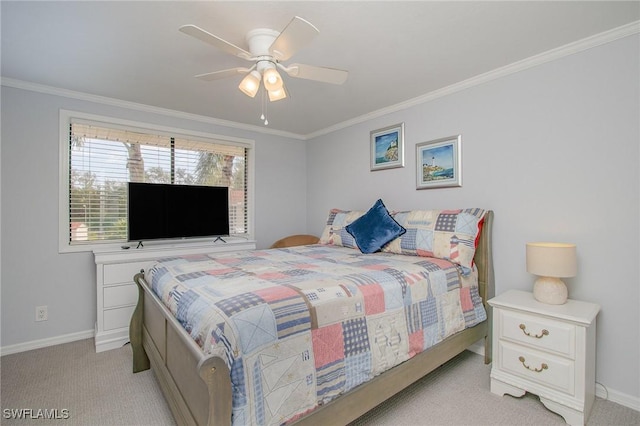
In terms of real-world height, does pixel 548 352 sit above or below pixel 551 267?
below

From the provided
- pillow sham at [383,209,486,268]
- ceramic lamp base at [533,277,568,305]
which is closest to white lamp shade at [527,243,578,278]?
ceramic lamp base at [533,277,568,305]

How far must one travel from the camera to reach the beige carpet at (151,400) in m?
1.87

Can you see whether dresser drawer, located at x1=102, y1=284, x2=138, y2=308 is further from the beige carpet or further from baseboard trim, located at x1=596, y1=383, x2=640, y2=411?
baseboard trim, located at x1=596, y1=383, x2=640, y2=411

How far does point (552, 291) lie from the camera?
6.79 feet

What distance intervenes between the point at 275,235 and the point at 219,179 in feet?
3.70

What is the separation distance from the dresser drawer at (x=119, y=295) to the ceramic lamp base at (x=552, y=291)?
3.49m

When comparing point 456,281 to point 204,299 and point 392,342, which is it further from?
point 204,299

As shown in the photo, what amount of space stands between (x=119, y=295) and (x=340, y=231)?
2292mm

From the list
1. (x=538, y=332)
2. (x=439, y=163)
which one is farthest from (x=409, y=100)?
(x=538, y=332)

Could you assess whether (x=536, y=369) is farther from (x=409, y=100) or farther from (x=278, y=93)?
(x=409, y=100)

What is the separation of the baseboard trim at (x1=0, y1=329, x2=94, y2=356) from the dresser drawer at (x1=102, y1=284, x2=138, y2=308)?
55 centimetres

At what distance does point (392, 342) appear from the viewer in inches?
70.2

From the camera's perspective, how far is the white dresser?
9.45 feet

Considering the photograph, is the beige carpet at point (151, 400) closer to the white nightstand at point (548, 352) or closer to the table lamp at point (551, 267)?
the white nightstand at point (548, 352)
